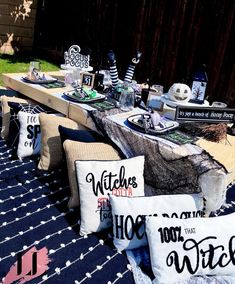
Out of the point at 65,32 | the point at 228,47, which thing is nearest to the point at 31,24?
the point at 65,32

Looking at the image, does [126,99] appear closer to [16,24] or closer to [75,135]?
[75,135]

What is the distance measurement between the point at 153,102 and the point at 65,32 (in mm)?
4514

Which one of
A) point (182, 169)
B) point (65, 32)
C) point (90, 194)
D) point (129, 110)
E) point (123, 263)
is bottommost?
point (123, 263)

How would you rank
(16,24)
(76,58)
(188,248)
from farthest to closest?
(16,24) → (76,58) → (188,248)

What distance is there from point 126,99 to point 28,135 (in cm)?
82

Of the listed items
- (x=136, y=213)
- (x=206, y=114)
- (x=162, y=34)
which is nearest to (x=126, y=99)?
(x=206, y=114)

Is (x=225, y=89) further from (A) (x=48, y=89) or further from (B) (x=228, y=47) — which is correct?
(A) (x=48, y=89)

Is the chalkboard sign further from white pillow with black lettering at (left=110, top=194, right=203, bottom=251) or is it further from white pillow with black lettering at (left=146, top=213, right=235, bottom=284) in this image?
white pillow with black lettering at (left=146, top=213, right=235, bottom=284)

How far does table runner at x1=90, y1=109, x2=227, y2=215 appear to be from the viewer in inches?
79.0

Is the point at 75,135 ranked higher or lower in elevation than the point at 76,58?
lower

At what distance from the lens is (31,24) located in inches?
275

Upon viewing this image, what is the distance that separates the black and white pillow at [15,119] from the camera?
2.79 meters

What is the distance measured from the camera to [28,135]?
2695 mm

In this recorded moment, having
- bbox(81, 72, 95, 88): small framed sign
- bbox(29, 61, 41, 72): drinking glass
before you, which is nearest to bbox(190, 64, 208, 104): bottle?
bbox(81, 72, 95, 88): small framed sign
